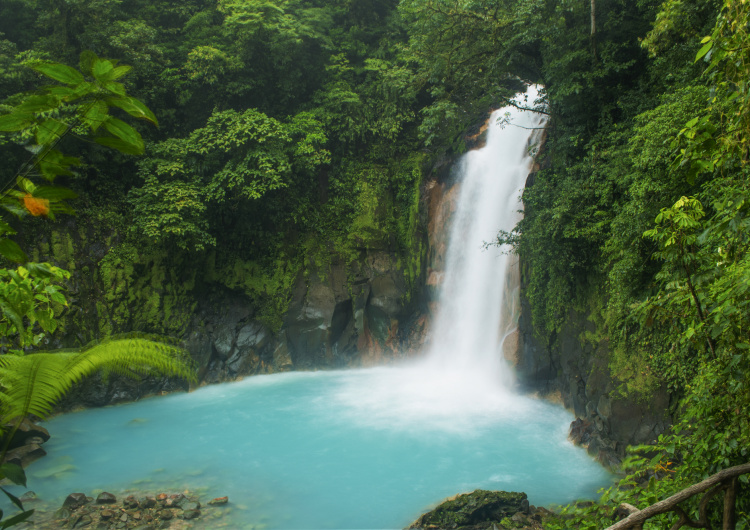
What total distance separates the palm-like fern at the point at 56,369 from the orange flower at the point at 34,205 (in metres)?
0.61

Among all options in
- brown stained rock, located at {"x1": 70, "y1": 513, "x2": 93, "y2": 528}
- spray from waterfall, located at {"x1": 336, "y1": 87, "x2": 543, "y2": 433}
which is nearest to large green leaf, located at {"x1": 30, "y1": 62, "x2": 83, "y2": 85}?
brown stained rock, located at {"x1": 70, "y1": 513, "x2": 93, "y2": 528}

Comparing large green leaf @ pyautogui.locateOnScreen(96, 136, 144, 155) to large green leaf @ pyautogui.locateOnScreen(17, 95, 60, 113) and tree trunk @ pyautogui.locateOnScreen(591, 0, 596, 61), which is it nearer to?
large green leaf @ pyautogui.locateOnScreen(17, 95, 60, 113)

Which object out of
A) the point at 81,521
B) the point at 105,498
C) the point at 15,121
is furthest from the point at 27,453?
the point at 15,121

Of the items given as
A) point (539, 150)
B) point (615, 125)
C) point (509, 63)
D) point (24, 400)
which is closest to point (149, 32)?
point (509, 63)

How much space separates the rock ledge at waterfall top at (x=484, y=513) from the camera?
5543 mm

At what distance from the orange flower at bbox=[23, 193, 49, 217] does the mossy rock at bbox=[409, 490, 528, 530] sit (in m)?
5.69

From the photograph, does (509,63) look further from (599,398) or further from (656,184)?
(599,398)

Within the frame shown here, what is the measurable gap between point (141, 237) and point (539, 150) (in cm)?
907

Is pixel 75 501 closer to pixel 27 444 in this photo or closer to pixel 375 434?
pixel 27 444

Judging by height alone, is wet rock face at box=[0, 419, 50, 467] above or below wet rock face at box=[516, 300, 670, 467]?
below

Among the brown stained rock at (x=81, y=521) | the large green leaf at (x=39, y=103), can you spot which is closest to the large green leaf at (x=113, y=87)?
the large green leaf at (x=39, y=103)

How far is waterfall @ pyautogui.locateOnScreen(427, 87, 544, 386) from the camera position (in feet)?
35.2

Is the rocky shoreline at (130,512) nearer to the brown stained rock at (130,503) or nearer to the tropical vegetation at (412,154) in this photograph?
the brown stained rock at (130,503)

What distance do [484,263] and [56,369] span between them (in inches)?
413
